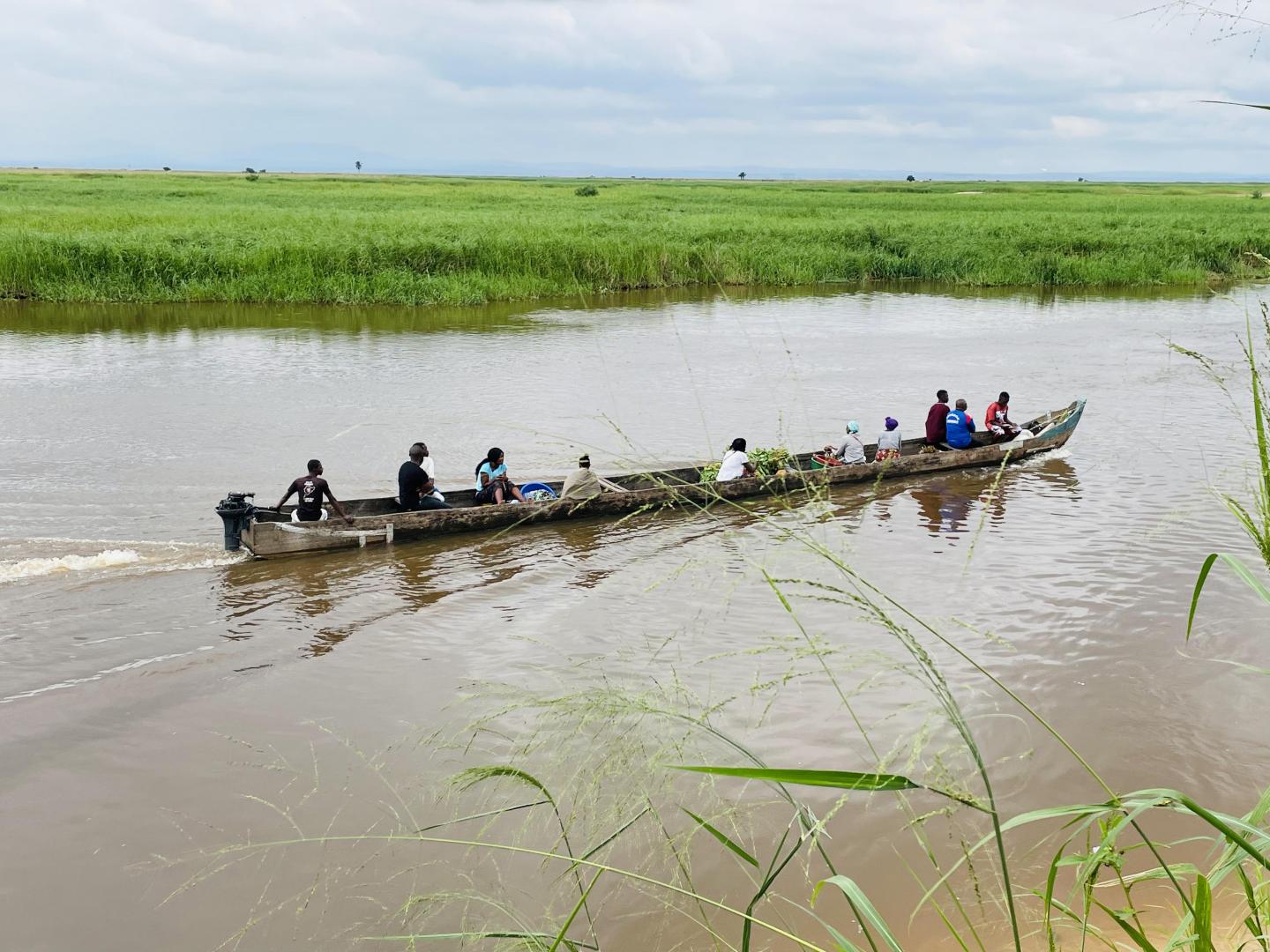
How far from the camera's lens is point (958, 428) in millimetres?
15578

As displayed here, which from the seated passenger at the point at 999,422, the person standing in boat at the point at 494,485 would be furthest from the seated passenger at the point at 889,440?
the person standing in boat at the point at 494,485

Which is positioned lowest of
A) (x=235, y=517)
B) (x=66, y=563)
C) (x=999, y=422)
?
(x=66, y=563)

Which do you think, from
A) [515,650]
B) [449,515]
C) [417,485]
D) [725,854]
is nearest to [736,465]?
[449,515]

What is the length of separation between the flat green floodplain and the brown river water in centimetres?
847

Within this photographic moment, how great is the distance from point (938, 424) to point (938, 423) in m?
0.01

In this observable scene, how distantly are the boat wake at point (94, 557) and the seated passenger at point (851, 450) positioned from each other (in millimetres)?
7754

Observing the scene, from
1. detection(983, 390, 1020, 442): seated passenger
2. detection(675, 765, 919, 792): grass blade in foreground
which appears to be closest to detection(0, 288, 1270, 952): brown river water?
detection(675, 765, 919, 792): grass blade in foreground

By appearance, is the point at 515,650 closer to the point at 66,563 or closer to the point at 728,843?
the point at 66,563

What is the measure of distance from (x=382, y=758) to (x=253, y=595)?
3755 millimetres

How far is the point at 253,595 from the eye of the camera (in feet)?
33.9

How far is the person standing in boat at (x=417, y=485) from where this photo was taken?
39.6 ft

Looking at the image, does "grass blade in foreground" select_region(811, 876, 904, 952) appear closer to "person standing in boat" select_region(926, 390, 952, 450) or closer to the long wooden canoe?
the long wooden canoe

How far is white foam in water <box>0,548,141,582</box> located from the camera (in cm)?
1041

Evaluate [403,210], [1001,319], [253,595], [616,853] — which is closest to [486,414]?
[253,595]
